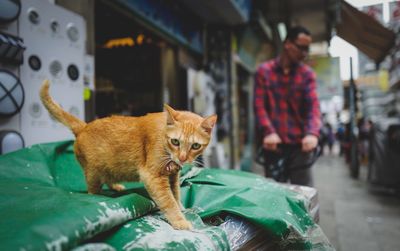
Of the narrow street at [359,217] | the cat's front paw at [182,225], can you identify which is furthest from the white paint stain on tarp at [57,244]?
the narrow street at [359,217]

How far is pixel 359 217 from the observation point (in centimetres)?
454

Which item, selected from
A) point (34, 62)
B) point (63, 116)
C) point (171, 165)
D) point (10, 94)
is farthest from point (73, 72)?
point (171, 165)

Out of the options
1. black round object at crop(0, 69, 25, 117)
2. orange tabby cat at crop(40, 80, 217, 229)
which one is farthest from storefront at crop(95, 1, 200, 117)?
orange tabby cat at crop(40, 80, 217, 229)

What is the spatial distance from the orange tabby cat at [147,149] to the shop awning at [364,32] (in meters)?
4.90

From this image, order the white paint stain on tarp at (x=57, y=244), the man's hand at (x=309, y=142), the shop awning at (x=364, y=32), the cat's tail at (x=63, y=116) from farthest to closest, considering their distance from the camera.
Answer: the shop awning at (x=364, y=32) → the man's hand at (x=309, y=142) → the cat's tail at (x=63, y=116) → the white paint stain on tarp at (x=57, y=244)

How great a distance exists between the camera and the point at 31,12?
7.64 ft

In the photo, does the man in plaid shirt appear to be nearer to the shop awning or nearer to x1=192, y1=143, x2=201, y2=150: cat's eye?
x1=192, y1=143, x2=201, y2=150: cat's eye

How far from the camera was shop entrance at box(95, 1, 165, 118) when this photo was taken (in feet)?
17.6

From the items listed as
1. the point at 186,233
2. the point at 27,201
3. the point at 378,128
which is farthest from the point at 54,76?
the point at 378,128

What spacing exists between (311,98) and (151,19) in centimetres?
289

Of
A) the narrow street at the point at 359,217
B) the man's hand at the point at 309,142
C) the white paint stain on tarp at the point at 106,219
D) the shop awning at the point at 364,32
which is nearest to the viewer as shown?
the white paint stain on tarp at the point at 106,219

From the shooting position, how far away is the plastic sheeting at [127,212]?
846 millimetres

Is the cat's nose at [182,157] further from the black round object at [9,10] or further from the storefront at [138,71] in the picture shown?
the storefront at [138,71]

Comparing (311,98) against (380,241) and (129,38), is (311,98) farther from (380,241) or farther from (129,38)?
(129,38)
